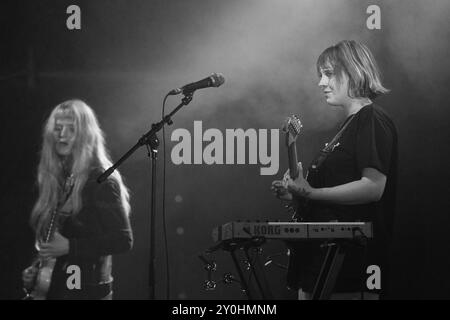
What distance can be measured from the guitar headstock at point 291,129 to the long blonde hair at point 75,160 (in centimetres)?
121

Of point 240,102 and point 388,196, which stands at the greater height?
point 240,102

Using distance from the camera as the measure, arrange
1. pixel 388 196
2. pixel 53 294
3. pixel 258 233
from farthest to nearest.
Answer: pixel 53 294, pixel 388 196, pixel 258 233

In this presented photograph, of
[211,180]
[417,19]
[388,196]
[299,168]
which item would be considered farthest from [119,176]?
[417,19]

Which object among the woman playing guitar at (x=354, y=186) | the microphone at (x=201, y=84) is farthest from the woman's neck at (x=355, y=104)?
the microphone at (x=201, y=84)

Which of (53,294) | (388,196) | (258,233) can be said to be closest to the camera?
(258,233)

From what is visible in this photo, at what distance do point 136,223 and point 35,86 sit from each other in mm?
1204

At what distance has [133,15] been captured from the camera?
179 inches

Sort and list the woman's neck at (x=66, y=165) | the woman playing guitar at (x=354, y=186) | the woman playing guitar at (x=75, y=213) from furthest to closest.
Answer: the woman's neck at (x=66, y=165) → the woman playing guitar at (x=75, y=213) → the woman playing guitar at (x=354, y=186)

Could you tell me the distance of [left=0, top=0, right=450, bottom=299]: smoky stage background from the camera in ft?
14.5

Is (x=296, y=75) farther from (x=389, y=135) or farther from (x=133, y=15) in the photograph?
(x=133, y=15)

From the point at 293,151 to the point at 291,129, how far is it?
0.16 meters

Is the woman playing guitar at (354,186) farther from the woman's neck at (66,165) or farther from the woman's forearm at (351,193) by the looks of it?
the woman's neck at (66,165)

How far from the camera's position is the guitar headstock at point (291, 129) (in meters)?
4.08

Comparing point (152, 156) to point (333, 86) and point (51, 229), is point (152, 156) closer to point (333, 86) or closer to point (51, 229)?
point (51, 229)
